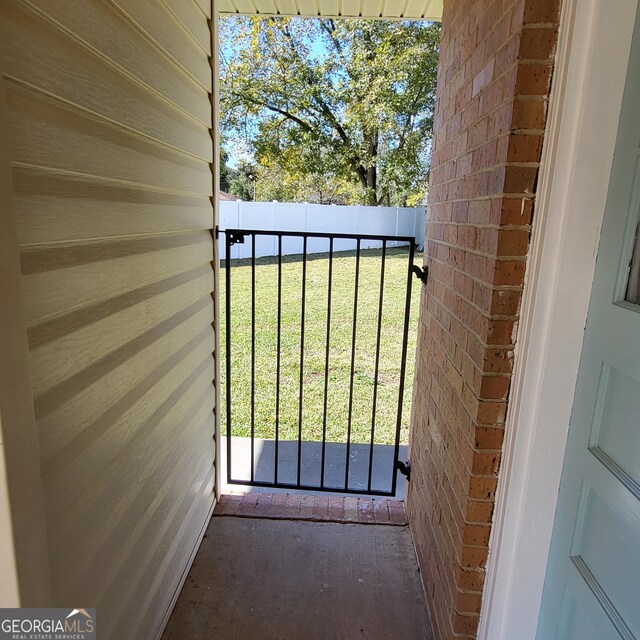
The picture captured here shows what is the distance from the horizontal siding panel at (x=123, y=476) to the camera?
3.00 ft

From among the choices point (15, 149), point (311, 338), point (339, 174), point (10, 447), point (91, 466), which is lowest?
point (311, 338)

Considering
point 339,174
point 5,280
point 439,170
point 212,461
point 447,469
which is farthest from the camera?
point 339,174

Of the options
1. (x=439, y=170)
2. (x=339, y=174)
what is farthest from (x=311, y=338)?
(x=339, y=174)

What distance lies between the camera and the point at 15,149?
732mm

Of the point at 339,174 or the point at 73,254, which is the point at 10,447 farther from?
the point at 339,174

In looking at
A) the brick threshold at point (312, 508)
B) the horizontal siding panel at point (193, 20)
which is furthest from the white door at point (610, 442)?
the horizontal siding panel at point (193, 20)

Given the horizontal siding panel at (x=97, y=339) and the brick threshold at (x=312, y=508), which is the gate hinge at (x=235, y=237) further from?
the brick threshold at (x=312, y=508)

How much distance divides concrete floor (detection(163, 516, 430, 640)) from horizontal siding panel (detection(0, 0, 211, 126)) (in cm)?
166

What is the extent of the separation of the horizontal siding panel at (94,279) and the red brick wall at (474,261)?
0.92 metres

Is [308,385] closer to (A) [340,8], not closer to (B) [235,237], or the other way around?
(B) [235,237]

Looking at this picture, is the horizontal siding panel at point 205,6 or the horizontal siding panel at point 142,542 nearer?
the horizontal siding panel at point 142,542

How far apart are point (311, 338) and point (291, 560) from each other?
3.61 meters

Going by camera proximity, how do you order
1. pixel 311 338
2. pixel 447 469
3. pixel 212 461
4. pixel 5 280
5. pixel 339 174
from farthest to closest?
1. pixel 339 174
2. pixel 311 338
3. pixel 212 461
4. pixel 447 469
5. pixel 5 280

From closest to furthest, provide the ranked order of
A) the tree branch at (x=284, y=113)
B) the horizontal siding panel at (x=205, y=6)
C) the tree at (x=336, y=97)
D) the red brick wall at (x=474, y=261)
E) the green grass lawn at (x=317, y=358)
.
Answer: the red brick wall at (x=474, y=261)
the horizontal siding panel at (x=205, y=6)
the green grass lawn at (x=317, y=358)
the tree at (x=336, y=97)
the tree branch at (x=284, y=113)
